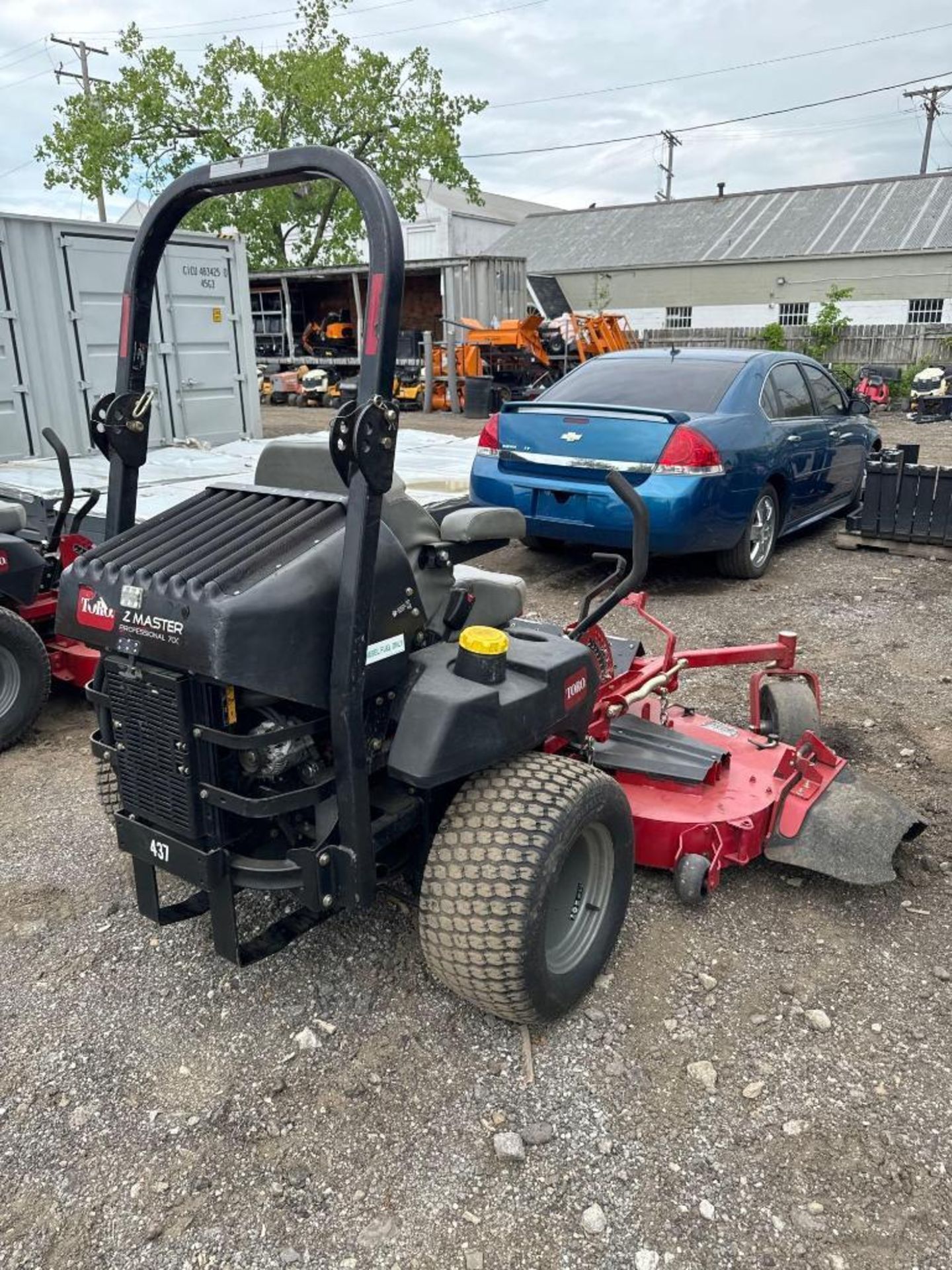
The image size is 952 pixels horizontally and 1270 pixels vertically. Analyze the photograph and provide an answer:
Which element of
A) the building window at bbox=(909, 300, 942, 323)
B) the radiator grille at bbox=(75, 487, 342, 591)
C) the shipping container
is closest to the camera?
the radiator grille at bbox=(75, 487, 342, 591)

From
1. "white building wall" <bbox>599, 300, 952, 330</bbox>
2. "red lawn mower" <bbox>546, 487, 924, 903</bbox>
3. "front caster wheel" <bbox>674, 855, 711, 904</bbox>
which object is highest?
"white building wall" <bbox>599, 300, 952, 330</bbox>

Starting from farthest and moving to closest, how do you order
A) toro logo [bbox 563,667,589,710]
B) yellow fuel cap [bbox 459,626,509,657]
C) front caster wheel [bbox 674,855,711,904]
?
1. front caster wheel [bbox 674,855,711,904]
2. toro logo [bbox 563,667,589,710]
3. yellow fuel cap [bbox 459,626,509,657]

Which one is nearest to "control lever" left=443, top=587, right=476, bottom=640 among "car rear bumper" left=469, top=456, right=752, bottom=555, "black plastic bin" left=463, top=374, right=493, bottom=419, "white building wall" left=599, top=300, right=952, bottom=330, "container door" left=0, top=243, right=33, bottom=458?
"car rear bumper" left=469, top=456, right=752, bottom=555

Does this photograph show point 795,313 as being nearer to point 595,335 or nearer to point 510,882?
point 595,335

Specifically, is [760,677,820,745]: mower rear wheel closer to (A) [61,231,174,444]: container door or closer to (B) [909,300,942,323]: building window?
(A) [61,231,174,444]: container door

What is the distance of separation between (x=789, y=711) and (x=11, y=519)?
3.55m

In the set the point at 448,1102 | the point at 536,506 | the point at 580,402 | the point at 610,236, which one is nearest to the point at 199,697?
the point at 448,1102

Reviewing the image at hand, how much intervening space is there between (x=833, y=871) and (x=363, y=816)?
63.7 inches

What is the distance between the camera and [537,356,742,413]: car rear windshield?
648 centimetres

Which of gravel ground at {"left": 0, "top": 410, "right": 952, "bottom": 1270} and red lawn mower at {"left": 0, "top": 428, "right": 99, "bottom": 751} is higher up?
red lawn mower at {"left": 0, "top": 428, "right": 99, "bottom": 751}

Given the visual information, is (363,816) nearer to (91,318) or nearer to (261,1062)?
(261,1062)

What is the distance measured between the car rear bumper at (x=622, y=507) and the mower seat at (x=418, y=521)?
3.18 meters

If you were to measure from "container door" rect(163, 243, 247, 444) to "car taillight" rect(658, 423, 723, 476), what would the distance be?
7302mm

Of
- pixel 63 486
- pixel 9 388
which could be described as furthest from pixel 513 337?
pixel 63 486
